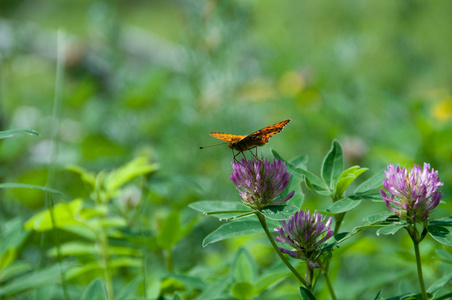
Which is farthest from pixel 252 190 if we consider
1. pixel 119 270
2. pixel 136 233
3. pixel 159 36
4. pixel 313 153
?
pixel 159 36

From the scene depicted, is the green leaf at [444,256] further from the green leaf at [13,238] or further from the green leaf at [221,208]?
the green leaf at [13,238]

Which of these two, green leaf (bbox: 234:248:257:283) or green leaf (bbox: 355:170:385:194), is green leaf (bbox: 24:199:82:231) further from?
green leaf (bbox: 355:170:385:194)

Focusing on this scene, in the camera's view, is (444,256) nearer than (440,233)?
No

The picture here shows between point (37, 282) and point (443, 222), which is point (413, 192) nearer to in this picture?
point (443, 222)

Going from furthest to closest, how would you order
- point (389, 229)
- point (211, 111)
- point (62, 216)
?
point (211, 111) < point (62, 216) < point (389, 229)

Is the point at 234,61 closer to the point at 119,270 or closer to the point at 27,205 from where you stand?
the point at 27,205

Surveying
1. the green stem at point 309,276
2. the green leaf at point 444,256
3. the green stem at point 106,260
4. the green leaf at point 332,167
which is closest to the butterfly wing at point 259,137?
the green leaf at point 332,167

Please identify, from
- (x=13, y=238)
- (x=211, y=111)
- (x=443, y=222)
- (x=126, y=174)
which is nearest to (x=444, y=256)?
(x=443, y=222)
